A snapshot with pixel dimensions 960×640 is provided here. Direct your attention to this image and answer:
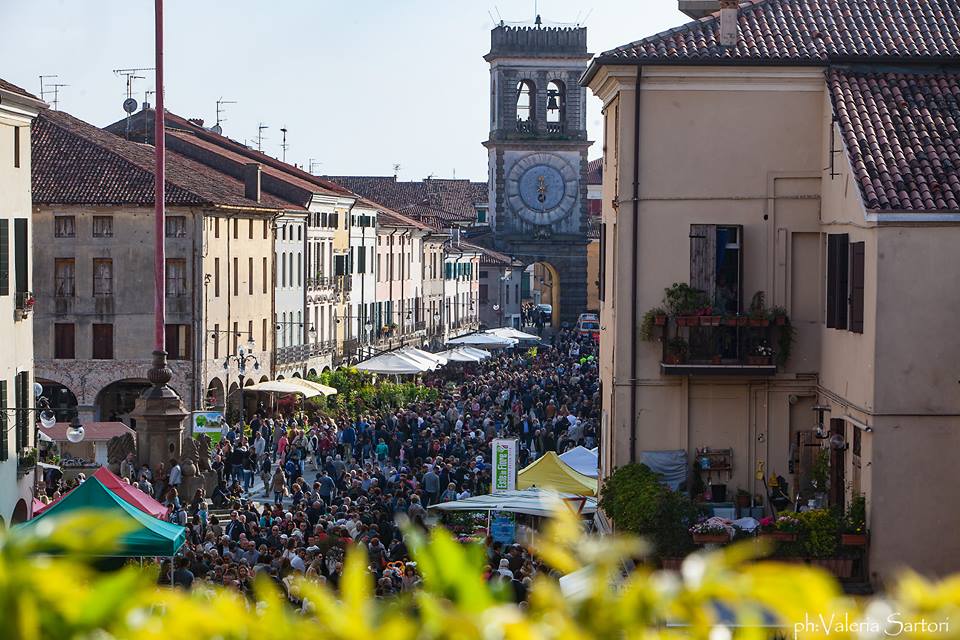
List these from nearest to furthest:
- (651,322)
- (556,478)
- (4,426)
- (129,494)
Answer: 1. (651,322)
2. (129,494)
3. (4,426)
4. (556,478)

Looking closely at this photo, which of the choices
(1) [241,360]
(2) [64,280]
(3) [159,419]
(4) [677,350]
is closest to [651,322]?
(4) [677,350]

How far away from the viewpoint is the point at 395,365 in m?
55.2

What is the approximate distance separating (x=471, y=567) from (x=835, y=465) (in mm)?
17308

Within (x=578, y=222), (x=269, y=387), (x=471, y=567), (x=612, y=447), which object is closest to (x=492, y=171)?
(x=578, y=222)

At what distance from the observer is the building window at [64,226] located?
50.8 meters

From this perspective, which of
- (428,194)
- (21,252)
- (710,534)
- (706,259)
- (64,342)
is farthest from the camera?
(428,194)

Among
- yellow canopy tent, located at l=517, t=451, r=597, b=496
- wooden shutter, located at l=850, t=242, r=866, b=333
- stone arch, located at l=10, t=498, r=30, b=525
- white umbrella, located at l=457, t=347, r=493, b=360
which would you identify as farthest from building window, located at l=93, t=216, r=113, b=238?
wooden shutter, located at l=850, t=242, r=866, b=333

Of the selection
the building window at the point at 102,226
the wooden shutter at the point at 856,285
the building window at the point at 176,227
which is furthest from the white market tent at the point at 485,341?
the wooden shutter at the point at 856,285

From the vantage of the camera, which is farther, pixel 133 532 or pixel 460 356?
pixel 460 356

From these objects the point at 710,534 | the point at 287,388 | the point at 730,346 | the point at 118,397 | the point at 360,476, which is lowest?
the point at 118,397

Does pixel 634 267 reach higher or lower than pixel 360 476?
higher

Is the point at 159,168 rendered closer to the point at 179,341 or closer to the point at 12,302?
the point at 12,302

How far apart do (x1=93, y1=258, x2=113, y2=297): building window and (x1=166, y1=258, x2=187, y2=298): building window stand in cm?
173

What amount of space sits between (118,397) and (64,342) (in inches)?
92.2
